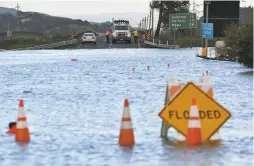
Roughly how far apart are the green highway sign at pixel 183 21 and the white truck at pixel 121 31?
9.52 metres

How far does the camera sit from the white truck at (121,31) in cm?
9930

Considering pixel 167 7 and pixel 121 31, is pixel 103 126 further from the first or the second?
pixel 167 7

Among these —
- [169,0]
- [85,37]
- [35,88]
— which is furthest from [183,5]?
[35,88]

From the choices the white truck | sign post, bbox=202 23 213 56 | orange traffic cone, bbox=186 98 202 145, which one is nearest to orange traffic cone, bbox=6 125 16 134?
orange traffic cone, bbox=186 98 202 145

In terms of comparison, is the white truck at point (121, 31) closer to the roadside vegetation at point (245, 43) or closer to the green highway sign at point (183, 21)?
the green highway sign at point (183, 21)

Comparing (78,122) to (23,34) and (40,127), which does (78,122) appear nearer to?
(40,127)

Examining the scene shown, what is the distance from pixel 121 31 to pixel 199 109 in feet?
282

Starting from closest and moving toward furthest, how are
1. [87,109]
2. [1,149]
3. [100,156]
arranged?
[100,156]
[1,149]
[87,109]

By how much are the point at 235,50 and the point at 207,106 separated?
1118 inches

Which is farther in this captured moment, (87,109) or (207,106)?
(87,109)

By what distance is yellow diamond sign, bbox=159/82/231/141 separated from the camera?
44.9 feet

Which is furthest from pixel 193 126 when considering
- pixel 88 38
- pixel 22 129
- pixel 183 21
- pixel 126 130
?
pixel 183 21

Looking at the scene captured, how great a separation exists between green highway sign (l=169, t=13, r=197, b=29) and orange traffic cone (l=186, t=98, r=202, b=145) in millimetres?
94616

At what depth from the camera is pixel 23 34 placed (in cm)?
14625
